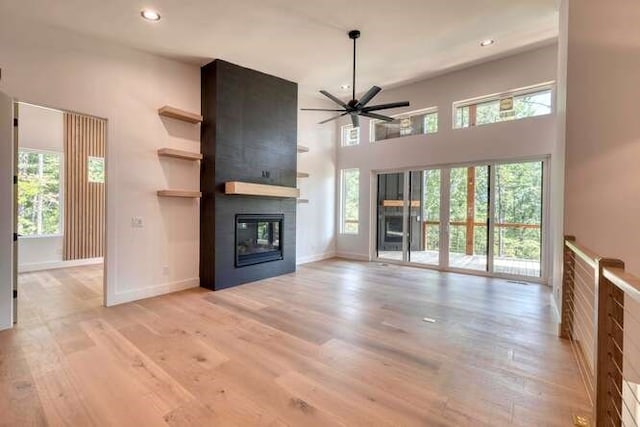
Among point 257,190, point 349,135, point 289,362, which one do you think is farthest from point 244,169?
point 349,135

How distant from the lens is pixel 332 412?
1938 millimetres

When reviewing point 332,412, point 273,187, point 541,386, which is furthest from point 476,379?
point 273,187

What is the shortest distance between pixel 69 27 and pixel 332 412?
498 cm

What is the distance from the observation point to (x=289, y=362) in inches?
100

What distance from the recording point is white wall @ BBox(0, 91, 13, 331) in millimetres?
3121

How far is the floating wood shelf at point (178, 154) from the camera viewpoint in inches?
171

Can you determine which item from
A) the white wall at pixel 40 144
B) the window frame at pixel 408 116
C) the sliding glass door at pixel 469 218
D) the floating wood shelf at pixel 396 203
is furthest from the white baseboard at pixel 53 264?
the sliding glass door at pixel 469 218

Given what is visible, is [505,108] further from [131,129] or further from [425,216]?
[131,129]

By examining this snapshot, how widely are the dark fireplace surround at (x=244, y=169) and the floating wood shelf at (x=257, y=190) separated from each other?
0.53 ft

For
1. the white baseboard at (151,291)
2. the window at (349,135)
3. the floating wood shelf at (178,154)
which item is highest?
the window at (349,135)

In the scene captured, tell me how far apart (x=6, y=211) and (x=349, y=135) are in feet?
20.6

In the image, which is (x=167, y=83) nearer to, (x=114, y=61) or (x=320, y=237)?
(x=114, y=61)

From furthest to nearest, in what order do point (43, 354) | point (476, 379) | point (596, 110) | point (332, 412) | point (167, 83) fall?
point (167, 83) < point (596, 110) < point (43, 354) < point (476, 379) < point (332, 412)

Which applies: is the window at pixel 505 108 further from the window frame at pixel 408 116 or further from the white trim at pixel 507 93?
the window frame at pixel 408 116
